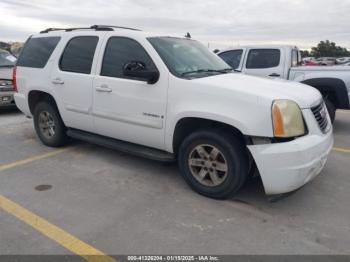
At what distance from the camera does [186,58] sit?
15.0 feet

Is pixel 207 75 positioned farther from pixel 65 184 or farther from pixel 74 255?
pixel 74 255

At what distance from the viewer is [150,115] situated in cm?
434

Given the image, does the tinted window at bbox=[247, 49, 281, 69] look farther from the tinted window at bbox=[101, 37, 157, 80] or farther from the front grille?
the tinted window at bbox=[101, 37, 157, 80]

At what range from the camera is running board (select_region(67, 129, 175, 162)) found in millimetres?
4395

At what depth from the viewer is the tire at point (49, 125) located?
18.9 feet

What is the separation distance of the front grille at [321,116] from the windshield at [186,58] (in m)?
1.27

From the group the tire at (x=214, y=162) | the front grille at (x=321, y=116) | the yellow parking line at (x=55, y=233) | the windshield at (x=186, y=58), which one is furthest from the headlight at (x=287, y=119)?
the yellow parking line at (x=55, y=233)

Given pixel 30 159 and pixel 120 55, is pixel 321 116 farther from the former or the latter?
pixel 30 159

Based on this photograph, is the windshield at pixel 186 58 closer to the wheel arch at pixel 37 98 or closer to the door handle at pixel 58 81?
the door handle at pixel 58 81

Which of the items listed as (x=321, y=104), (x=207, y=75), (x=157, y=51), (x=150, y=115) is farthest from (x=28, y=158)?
(x=321, y=104)

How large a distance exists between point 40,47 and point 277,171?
4411mm

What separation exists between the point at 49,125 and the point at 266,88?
3768 mm

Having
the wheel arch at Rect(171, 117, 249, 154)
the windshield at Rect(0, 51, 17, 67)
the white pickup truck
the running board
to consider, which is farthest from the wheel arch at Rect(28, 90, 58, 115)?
the windshield at Rect(0, 51, 17, 67)

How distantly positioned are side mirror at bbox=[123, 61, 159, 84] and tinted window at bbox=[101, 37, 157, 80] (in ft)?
0.55
